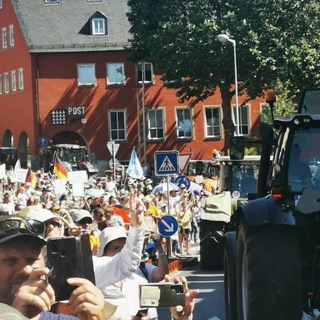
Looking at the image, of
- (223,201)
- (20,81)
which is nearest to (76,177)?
(223,201)

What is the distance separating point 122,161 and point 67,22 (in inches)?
385

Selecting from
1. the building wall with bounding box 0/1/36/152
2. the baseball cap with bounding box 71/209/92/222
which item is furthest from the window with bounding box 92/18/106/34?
the baseball cap with bounding box 71/209/92/222

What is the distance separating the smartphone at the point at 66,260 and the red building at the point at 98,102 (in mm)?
57643

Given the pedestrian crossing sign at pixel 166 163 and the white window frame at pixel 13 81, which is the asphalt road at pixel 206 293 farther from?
the white window frame at pixel 13 81

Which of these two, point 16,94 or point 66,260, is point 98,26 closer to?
point 16,94

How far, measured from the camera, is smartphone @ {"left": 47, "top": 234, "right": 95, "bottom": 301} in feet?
16.9

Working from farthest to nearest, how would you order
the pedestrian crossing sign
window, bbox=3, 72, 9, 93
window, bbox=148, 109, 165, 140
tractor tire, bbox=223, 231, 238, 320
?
window, bbox=3, 72, 9, 93 → window, bbox=148, 109, 165, 140 → the pedestrian crossing sign → tractor tire, bbox=223, 231, 238, 320

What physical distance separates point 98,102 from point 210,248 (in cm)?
4420

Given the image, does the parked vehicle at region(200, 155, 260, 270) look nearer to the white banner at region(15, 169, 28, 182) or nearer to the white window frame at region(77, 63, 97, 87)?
the white banner at region(15, 169, 28, 182)

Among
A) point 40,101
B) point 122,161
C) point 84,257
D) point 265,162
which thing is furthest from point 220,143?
point 84,257

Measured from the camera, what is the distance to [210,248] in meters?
20.8

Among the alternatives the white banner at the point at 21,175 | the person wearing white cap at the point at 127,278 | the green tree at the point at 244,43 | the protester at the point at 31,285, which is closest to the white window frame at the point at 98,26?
the green tree at the point at 244,43

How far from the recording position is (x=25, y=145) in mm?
66000

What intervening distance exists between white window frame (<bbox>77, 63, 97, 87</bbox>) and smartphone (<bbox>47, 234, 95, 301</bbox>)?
5919 cm
